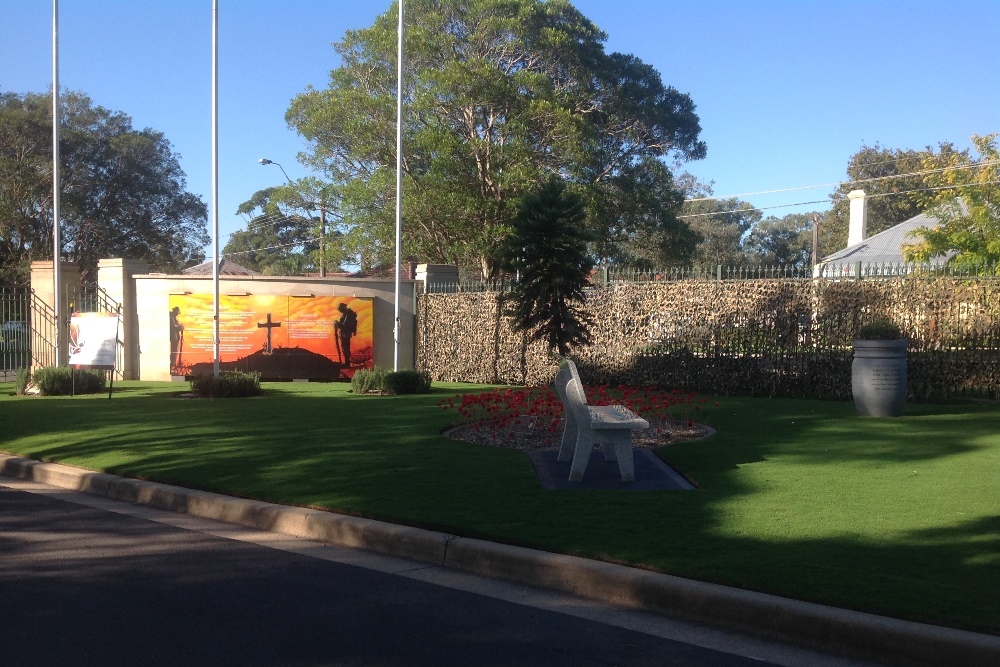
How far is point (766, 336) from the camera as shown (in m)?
17.2

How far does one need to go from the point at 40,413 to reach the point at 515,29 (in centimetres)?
2022

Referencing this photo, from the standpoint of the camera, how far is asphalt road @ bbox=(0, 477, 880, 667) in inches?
193

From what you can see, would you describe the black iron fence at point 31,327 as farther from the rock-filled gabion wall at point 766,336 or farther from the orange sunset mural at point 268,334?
the rock-filled gabion wall at point 766,336

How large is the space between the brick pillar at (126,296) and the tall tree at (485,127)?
876 centimetres

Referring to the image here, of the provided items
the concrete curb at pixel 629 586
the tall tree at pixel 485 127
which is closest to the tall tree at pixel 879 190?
the tall tree at pixel 485 127

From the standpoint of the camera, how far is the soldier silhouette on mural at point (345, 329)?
23906 millimetres

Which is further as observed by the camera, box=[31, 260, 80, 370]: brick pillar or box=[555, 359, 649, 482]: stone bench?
box=[31, 260, 80, 370]: brick pillar

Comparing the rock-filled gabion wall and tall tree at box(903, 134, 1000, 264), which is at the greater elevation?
tall tree at box(903, 134, 1000, 264)

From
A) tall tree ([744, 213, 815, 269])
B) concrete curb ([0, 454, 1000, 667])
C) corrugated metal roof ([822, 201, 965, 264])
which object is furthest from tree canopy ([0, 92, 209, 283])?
tall tree ([744, 213, 815, 269])

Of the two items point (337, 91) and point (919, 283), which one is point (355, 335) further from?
point (919, 283)

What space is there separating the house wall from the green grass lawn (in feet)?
28.1

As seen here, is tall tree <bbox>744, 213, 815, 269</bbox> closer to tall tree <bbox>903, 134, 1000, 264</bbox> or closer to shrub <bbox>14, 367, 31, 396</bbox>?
tall tree <bbox>903, 134, 1000, 264</bbox>

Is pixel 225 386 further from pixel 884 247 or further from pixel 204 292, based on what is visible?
pixel 884 247

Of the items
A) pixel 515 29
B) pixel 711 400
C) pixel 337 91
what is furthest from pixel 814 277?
pixel 337 91
